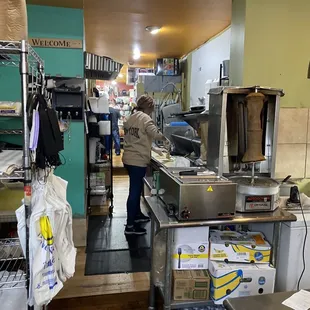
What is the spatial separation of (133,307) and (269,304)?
49.9 inches

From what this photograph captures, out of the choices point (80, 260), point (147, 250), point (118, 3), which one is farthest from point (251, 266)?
point (118, 3)

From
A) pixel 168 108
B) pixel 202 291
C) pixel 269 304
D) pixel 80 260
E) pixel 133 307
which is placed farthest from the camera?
pixel 168 108

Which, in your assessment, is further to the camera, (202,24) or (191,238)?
(202,24)

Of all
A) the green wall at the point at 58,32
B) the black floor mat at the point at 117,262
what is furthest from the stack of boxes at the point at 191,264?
the green wall at the point at 58,32

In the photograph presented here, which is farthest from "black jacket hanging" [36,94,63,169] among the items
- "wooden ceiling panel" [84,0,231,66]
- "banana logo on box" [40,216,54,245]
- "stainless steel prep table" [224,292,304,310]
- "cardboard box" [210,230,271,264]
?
"wooden ceiling panel" [84,0,231,66]

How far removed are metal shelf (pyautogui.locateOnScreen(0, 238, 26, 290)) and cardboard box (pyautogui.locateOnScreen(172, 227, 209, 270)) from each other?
0.93 m

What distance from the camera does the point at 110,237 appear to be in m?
3.54

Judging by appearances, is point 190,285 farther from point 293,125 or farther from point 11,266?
point 293,125

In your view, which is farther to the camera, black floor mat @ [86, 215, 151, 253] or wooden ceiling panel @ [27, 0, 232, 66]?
black floor mat @ [86, 215, 151, 253]

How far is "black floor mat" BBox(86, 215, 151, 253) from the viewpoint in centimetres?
327

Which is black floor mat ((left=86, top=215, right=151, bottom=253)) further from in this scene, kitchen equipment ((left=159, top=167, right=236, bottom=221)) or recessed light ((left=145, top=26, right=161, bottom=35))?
recessed light ((left=145, top=26, right=161, bottom=35))

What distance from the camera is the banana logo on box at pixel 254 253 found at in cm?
212

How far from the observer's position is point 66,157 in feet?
10.2

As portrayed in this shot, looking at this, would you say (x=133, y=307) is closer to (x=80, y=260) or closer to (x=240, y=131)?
(x=80, y=260)
